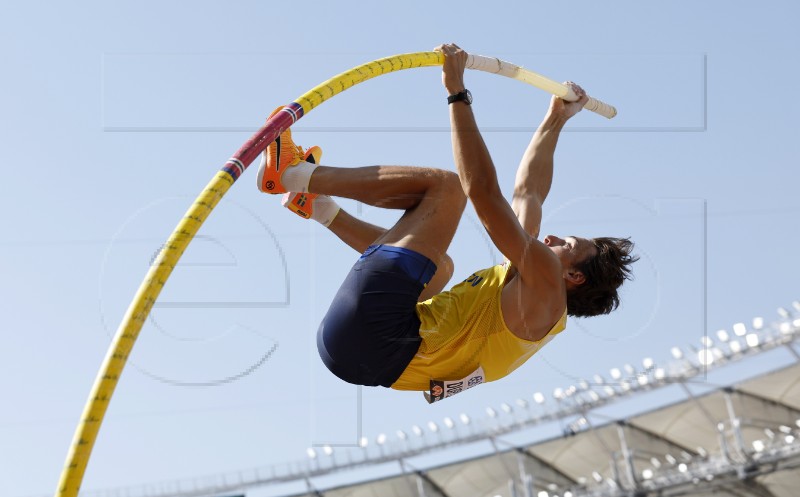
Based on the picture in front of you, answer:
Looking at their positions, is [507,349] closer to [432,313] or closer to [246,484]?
[432,313]

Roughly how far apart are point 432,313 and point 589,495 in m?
27.0

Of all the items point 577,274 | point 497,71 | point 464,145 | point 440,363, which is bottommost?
point 440,363

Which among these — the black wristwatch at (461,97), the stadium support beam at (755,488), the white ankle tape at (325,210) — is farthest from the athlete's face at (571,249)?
the stadium support beam at (755,488)

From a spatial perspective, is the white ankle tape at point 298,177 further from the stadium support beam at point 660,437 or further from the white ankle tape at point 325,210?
the stadium support beam at point 660,437

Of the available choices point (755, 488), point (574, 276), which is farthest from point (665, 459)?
point (574, 276)

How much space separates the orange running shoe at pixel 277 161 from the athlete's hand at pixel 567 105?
6.64 feet

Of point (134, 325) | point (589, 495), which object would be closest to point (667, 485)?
point (589, 495)

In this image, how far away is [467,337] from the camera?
650 cm

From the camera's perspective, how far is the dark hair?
22.0ft

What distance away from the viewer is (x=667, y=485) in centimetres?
2981

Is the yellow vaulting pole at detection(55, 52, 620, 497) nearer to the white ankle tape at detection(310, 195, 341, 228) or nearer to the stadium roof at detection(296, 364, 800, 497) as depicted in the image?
the white ankle tape at detection(310, 195, 341, 228)

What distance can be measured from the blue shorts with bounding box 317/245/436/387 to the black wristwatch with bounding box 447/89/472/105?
0.96 m

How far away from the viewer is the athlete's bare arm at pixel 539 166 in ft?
23.4

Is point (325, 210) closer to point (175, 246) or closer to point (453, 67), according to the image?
point (453, 67)
